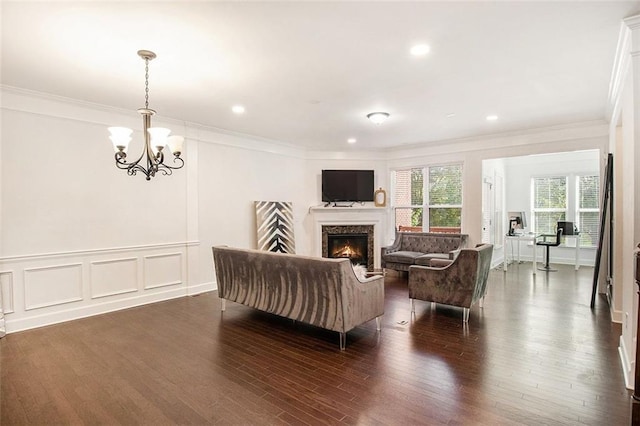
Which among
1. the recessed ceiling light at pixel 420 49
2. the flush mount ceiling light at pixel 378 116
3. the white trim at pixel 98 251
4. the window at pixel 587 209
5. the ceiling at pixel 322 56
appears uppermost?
the ceiling at pixel 322 56

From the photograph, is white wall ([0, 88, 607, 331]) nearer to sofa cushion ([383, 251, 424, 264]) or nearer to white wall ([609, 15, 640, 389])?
sofa cushion ([383, 251, 424, 264])

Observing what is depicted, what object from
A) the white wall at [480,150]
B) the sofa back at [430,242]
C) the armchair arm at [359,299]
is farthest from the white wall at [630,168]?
the sofa back at [430,242]

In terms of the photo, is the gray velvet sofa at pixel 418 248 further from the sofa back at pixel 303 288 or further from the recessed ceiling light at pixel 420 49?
the recessed ceiling light at pixel 420 49

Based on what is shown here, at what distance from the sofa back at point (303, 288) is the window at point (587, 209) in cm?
694

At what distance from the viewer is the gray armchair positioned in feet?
13.0

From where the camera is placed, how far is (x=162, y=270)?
A: 5266mm

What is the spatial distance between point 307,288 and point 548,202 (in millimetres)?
7766

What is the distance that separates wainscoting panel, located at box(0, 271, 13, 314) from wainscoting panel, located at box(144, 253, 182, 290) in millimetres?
1517

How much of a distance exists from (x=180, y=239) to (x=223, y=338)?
7.97 ft

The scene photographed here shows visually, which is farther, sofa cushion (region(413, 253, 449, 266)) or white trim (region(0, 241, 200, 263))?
sofa cushion (region(413, 253, 449, 266))

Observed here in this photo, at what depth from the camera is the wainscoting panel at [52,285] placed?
403 cm

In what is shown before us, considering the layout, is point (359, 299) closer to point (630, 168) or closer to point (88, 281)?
point (630, 168)

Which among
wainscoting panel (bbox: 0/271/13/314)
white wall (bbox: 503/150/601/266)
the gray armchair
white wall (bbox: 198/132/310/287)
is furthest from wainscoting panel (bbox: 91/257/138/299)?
white wall (bbox: 503/150/601/266)

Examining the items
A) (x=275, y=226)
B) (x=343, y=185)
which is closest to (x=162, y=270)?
(x=275, y=226)
